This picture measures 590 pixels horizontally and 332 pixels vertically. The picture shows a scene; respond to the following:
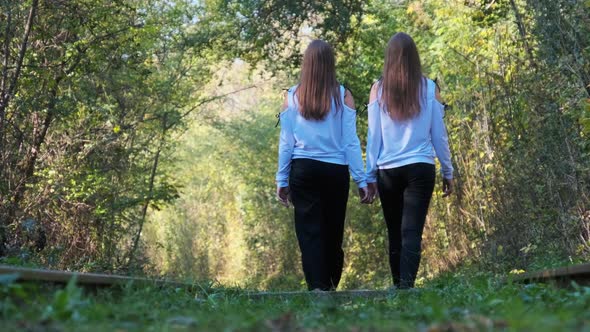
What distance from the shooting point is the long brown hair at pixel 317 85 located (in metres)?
6.82

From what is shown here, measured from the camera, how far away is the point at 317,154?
6820 millimetres

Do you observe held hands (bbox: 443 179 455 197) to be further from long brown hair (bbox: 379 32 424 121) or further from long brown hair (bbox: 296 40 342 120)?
long brown hair (bbox: 296 40 342 120)

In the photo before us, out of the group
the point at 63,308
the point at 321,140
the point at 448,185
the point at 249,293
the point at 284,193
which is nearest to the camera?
the point at 63,308

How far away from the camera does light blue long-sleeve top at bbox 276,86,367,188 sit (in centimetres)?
682

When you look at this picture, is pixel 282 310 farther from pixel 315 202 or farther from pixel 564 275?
pixel 315 202

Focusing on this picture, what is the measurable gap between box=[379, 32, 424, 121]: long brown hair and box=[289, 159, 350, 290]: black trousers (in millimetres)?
624

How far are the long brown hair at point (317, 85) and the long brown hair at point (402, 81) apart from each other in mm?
430

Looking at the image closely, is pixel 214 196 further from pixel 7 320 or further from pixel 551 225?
pixel 7 320

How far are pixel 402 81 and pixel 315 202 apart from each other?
3.62 ft

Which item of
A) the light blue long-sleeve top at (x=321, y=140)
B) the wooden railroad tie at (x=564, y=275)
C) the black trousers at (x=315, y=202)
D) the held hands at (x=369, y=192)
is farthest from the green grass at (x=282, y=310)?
the light blue long-sleeve top at (x=321, y=140)

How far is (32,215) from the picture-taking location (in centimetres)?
1255

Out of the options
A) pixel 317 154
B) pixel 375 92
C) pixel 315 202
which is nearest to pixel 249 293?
pixel 315 202

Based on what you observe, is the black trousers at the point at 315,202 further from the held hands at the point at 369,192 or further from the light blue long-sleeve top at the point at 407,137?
the light blue long-sleeve top at the point at 407,137

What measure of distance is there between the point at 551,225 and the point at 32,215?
6922 millimetres
